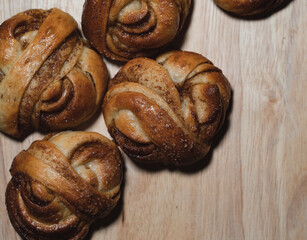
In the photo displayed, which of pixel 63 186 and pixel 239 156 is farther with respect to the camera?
pixel 239 156

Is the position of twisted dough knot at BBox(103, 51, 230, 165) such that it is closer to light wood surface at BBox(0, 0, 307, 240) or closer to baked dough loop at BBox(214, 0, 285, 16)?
light wood surface at BBox(0, 0, 307, 240)

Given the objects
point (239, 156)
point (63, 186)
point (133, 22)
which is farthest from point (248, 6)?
point (63, 186)

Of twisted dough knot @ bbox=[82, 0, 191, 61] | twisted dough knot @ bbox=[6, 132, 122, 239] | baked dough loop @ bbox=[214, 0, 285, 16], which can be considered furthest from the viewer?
baked dough loop @ bbox=[214, 0, 285, 16]

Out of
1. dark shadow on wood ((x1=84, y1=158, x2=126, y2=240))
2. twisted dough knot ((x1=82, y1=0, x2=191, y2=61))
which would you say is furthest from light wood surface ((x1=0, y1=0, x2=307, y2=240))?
twisted dough knot ((x1=82, y1=0, x2=191, y2=61))

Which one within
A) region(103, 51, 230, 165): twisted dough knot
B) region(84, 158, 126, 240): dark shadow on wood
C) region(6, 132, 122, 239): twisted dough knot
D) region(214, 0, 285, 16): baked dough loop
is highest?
region(214, 0, 285, 16): baked dough loop

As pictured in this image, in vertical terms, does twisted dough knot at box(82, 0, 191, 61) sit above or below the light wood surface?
above

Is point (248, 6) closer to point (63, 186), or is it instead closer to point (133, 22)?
point (133, 22)

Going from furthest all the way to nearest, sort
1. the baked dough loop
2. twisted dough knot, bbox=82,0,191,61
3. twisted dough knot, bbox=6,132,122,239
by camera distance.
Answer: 1. the baked dough loop
2. twisted dough knot, bbox=82,0,191,61
3. twisted dough knot, bbox=6,132,122,239

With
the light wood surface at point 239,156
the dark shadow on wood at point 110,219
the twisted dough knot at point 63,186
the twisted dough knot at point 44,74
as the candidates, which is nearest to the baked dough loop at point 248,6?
the light wood surface at point 239,156
